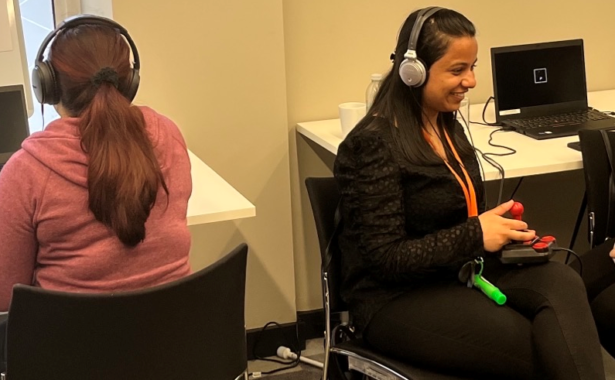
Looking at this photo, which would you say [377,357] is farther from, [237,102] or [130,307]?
[237,102]

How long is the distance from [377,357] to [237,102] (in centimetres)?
105

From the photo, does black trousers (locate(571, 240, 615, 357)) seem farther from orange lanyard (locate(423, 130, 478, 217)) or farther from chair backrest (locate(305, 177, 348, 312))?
chair backrest (locate(305, 177, 348, 312))

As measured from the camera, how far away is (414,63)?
5.32ft

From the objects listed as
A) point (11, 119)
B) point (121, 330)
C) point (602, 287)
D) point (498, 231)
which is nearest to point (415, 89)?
point (498, 231)

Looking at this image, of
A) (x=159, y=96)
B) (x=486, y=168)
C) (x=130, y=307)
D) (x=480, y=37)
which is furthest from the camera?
(x=480, y=37)

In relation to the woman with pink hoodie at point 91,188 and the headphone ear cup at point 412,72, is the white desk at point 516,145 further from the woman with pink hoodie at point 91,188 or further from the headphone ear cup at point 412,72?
the woman with pink hoodie at point 91,188

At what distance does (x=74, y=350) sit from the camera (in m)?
1.17

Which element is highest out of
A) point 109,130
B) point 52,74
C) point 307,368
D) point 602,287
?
point 52,74

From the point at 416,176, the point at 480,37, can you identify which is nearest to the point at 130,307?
the point at 416,176

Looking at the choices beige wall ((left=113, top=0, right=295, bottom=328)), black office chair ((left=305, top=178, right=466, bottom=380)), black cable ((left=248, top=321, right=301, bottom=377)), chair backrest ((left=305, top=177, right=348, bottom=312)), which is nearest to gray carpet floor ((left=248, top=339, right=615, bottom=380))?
black cable ((left=248, top=321, right=301, bottom=377))

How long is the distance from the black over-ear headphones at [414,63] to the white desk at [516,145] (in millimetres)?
429

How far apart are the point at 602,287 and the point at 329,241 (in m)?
0.72

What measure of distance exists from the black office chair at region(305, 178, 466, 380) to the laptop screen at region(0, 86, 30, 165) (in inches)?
29.1

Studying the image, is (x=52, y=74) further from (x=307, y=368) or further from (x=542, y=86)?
(x=542, y=86)
